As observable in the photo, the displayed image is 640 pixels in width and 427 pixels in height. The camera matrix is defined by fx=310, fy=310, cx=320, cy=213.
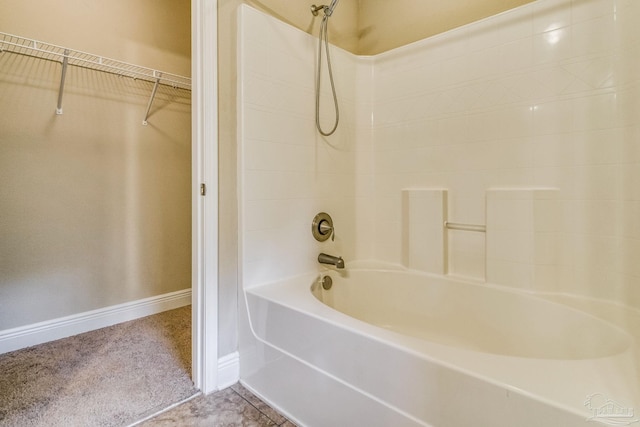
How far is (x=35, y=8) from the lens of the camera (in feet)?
5.97

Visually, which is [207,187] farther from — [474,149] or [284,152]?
[474,149]

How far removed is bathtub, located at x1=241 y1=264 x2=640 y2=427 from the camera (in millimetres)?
731

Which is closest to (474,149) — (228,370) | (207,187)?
(207,187)

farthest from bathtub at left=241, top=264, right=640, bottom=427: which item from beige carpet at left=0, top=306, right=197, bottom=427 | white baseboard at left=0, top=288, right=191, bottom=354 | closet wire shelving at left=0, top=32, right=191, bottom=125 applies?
closet wire shelving at left=0, top=32, right=191, bottom=125

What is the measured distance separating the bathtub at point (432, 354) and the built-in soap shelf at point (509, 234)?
0.09 meters

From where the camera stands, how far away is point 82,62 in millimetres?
1983

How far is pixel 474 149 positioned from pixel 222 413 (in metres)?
1.75

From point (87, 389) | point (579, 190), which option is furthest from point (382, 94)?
point (87, 389)

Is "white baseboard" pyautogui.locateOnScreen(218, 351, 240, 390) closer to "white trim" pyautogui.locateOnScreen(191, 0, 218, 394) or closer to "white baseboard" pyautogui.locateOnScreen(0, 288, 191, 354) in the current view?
"white trim" pyautogui.locateOnScreen(191, 0, 218, 394)

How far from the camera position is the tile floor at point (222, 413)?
1264 millimetres

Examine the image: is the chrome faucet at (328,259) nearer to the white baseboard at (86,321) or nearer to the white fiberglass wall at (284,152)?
the white fiberglass wall at (284,152)

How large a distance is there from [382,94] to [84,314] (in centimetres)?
247

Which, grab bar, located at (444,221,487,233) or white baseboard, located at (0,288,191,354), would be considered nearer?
grab bar, located at (444,221,487,233)

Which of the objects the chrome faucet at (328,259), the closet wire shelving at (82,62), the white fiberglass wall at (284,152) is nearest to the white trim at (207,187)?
the white fiberglass wall at (284,152)
